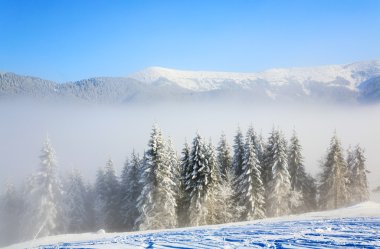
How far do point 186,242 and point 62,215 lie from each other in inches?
1496

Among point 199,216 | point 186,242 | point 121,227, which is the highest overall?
point 186,242

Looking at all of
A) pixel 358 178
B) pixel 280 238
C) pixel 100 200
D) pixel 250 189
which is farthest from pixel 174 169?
pixel 280 238

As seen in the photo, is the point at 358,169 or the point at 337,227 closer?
the point at 337,227

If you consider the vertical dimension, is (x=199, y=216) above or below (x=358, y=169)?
below

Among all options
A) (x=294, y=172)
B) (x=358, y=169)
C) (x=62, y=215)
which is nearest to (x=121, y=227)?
(x=62, y=215)

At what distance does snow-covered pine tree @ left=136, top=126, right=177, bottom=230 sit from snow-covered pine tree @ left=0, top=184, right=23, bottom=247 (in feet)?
110

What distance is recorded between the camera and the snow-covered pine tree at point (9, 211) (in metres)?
70.0

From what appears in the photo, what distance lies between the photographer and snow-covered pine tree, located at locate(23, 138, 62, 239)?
174ft

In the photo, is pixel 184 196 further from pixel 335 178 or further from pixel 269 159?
pixel 335 178

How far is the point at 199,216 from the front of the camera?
46.8m

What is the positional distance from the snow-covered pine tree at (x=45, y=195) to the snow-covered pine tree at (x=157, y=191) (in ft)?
45.7

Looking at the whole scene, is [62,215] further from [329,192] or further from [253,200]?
[329,192]

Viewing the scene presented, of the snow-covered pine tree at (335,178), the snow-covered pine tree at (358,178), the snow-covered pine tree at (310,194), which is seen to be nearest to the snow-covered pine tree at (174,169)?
the snow-covered pine tree at (310,194)

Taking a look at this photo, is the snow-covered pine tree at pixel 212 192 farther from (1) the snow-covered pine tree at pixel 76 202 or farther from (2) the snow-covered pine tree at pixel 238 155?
(1) the snow-covered pine tree at pixel 76 202
